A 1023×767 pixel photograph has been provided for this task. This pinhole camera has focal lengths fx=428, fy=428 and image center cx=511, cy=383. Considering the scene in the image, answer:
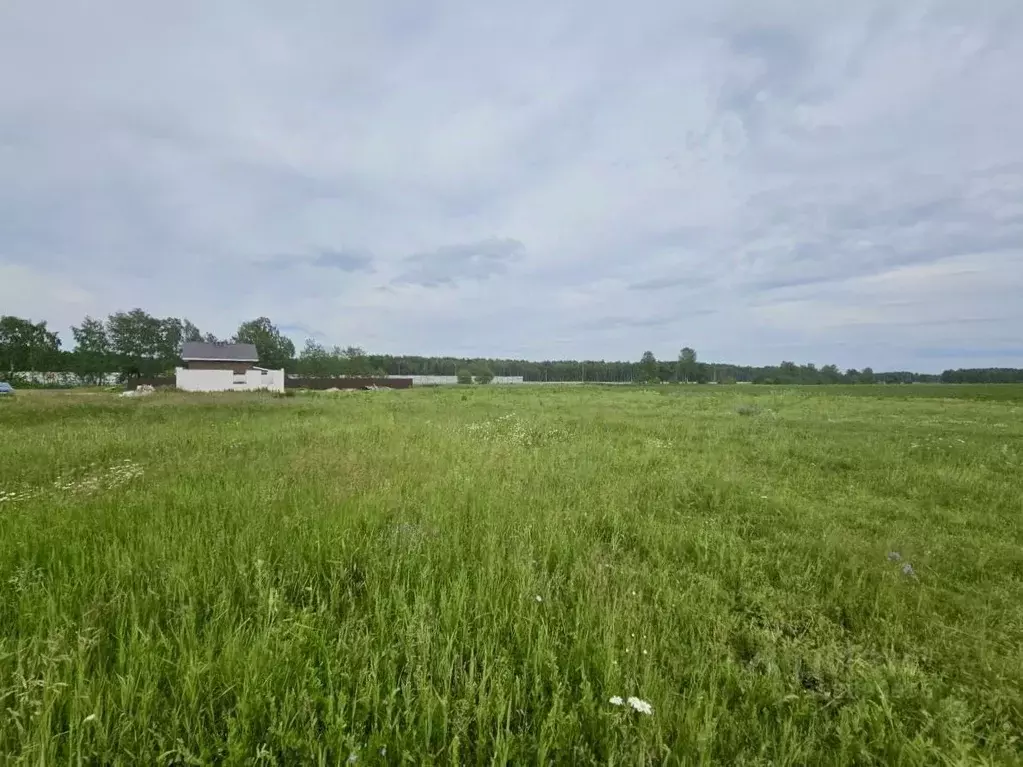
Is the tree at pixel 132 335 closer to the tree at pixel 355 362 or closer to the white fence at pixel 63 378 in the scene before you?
the white fence at pixel 63 378

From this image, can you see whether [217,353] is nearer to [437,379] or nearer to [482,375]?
[437,379]

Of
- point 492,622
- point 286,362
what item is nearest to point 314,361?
point 286,362

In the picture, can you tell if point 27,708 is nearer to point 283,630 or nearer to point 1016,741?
point 283,630

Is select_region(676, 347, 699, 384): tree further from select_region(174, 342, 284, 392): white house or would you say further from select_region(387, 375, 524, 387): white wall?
select_region(174, 342, 284, 392): white house

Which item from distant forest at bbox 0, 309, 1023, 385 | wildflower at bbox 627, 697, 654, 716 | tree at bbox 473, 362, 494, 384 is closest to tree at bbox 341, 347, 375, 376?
distant forest at bbox 0, 309, 1023, 385

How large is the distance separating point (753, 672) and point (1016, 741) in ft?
4.52

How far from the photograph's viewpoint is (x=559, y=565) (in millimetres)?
4105

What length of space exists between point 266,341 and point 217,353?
4135cm

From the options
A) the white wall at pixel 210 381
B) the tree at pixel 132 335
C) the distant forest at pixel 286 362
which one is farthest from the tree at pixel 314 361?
the white wall at pixel 210 381

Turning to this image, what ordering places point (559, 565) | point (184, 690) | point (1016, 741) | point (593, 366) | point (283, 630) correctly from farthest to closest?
point (593, 366) < point (559, 565) < point (283, 630) < point (1016, 741) < point (184, 690)

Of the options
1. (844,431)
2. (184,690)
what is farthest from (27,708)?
(844,431)

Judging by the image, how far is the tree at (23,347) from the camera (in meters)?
73.6

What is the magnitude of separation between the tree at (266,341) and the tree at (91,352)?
22.4 metres

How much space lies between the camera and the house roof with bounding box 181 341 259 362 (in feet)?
182
